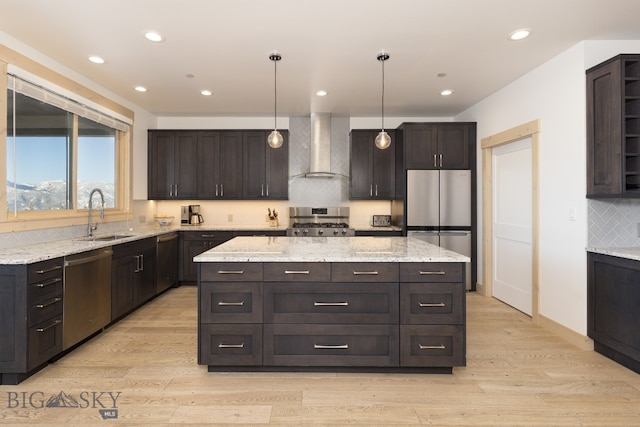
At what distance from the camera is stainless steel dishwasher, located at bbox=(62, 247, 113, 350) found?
291 centimetres

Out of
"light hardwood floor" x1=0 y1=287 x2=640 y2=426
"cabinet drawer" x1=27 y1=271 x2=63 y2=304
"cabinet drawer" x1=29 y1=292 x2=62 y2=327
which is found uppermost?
"cabinet drawer" x1=27 y1=271 x2=63 y2=304

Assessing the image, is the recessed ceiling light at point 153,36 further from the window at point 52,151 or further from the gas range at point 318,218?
the gas range at point 318,218

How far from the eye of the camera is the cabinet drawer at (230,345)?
2.59 meters

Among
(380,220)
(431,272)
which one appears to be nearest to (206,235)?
(380,220)

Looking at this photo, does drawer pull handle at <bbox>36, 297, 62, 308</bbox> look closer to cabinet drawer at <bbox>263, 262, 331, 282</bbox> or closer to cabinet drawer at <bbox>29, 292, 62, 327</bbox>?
cabinet drawer at <bbox>29, 292, 62, 327</bbox>

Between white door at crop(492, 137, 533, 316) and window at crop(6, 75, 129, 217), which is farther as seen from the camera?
white door at crop(492, 137, 533, 316)

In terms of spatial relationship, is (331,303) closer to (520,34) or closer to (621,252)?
(621,252)

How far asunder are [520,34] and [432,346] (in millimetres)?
A: 2612

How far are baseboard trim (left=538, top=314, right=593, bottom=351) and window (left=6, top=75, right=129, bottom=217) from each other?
5.00 metres

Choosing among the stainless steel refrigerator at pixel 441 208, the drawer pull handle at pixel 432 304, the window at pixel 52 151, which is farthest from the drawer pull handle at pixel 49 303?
the stainless steel refrigerator at pixel 441 208

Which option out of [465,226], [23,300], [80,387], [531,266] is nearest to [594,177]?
[531,266]

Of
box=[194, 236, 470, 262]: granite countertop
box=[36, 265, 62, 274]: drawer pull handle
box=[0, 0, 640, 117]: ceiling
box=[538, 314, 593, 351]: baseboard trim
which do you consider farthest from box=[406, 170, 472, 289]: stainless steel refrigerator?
box=[36, 265, 62, 274]: drawer pull handle

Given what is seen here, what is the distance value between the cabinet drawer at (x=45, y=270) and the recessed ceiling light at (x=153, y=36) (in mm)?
1948

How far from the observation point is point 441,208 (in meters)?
5.10
